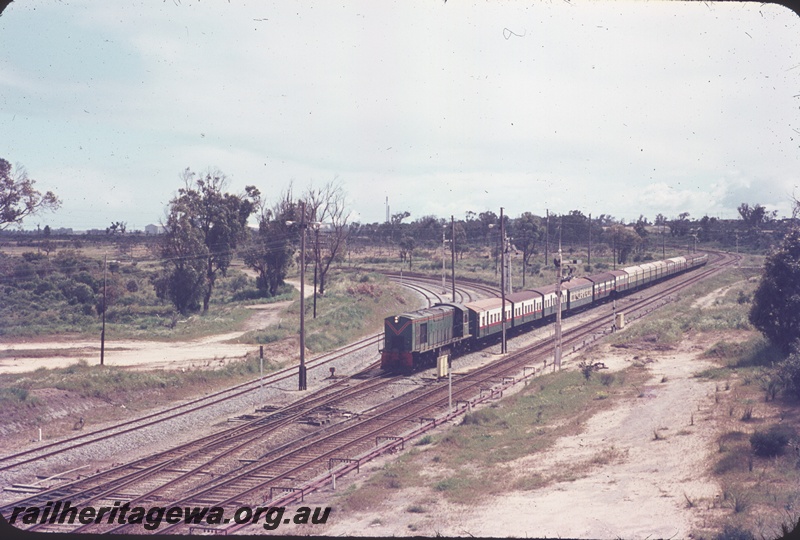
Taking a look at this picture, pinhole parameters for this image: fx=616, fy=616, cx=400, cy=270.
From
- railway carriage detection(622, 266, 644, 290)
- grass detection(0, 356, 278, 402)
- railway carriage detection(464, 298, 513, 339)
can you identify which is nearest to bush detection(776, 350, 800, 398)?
railway carriage detection(464, 298, 513, 339)

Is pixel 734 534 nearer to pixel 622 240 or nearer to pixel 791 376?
pixel 791 376

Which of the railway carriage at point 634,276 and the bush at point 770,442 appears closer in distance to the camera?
the bush at point 770,442

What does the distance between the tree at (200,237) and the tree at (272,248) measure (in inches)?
134

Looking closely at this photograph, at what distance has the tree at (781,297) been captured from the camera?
26.5 m

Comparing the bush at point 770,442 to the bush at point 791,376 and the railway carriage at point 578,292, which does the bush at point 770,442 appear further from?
the railway carriage at point 578,292

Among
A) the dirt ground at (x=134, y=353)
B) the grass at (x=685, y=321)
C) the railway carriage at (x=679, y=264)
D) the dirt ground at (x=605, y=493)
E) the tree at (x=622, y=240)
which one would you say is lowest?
the dirt ground at (x=134, y=353)

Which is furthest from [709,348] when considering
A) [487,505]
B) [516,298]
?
[487,505]

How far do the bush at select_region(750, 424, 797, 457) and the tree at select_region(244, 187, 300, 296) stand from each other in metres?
62.2

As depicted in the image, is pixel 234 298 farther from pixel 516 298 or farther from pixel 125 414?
pixel 125 414

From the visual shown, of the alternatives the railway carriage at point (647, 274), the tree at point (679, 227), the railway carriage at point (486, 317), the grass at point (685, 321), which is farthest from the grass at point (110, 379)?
the tree at point (679, 227)

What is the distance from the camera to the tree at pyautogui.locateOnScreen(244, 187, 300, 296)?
7419 cm

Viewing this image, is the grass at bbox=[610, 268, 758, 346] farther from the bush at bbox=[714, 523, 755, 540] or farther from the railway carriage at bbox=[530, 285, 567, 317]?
the bush at bbox=[714, 523, 755, 540]

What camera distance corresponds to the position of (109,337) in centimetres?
4706

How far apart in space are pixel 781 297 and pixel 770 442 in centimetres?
1358
